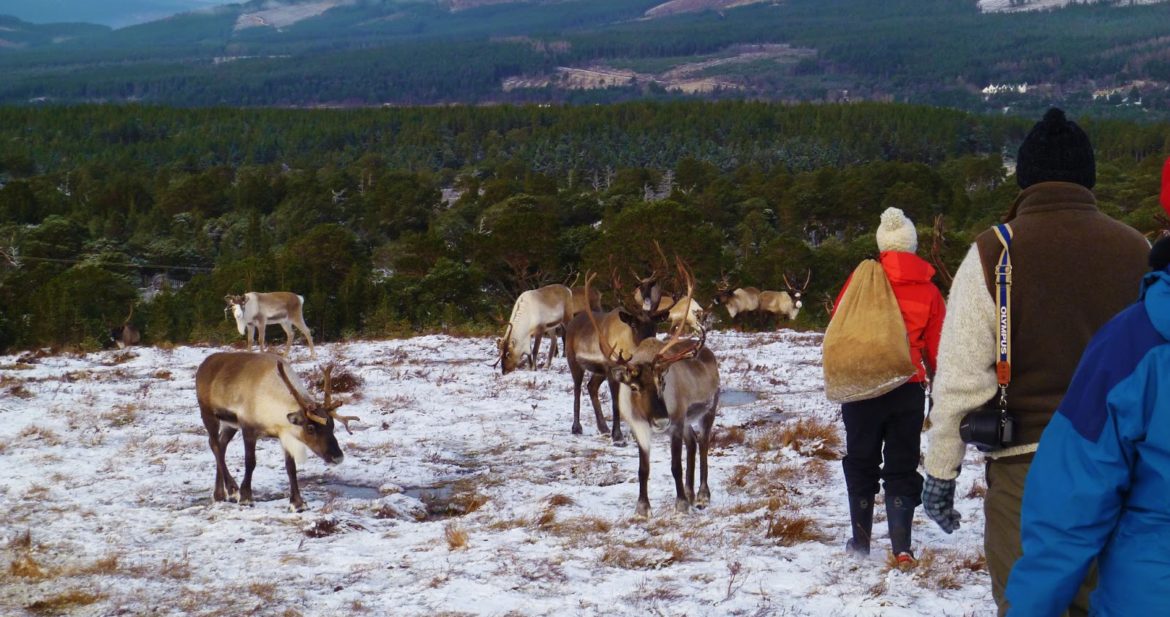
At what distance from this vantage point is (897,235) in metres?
6.44

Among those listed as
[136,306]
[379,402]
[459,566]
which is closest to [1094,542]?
[459,566]

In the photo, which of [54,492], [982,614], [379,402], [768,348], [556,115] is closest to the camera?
[982,614]

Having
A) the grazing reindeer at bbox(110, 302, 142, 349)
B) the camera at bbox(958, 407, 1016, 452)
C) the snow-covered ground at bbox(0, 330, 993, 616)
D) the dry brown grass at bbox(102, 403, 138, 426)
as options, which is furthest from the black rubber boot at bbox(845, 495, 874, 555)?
the grazing reindeer at bbox(110, 302, 142, 349)

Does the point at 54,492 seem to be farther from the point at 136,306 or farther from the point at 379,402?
the point at 136,306

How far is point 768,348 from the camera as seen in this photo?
20.1m

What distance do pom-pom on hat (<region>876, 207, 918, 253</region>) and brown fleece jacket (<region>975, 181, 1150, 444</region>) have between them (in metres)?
2.49

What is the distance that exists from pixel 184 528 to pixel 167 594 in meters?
1.66

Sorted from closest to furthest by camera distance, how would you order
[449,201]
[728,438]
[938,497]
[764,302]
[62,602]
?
[938,497] < [62,602] < [728,438] < [764,302] < [449,201]

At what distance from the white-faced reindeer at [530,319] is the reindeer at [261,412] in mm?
5340

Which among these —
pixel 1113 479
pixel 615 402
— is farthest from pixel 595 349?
pixel 1113 479

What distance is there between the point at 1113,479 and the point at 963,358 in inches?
47.7

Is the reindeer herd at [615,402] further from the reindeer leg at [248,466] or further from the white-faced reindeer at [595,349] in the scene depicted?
the white-faced reindeer at [595,349]

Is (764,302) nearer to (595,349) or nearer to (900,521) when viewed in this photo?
(595,349)

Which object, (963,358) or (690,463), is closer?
(963,358)
